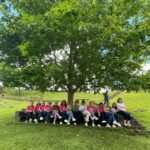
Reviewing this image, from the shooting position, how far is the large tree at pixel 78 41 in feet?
55.3

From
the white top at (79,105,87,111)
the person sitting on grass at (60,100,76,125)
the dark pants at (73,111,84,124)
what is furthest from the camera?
the dark pants at (73,111,84,124)

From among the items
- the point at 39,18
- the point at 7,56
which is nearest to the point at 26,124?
the point at 7,56

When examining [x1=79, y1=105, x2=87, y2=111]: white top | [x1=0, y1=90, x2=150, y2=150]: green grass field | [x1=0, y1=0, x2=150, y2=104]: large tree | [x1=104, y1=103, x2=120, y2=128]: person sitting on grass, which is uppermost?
[x1=0, y1=0, x2=150, y2=104]: large tree

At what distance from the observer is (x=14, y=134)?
56.7ft

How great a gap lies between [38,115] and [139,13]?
777 centimetres

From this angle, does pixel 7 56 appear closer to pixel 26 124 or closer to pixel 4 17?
pixel 4 17

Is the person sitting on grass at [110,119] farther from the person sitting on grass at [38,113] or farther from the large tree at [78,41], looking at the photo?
the person sitting on grass at [38,113]

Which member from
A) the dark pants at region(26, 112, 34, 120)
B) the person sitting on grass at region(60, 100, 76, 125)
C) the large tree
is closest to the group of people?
the person sitting on grass at region(60, 100, 76, 125)

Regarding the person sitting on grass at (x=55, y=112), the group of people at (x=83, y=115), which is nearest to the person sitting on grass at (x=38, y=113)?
the group of people at (x=83, y=115)

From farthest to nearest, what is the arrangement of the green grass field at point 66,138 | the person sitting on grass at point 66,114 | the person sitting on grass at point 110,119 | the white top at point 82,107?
the white top at point 82,107 < the person sitting on grass at point 66,114 < the person sitting on grass at point 110,119 < the green grass field at point 66,138

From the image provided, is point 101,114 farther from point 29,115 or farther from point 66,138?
point 29,115

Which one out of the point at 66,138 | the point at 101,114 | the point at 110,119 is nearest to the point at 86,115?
the point at 101,114

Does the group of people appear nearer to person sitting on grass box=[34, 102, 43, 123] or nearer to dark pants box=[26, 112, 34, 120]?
person sitting on grass box=[34, 102, 43, 123]

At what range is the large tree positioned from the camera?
55.3ft
